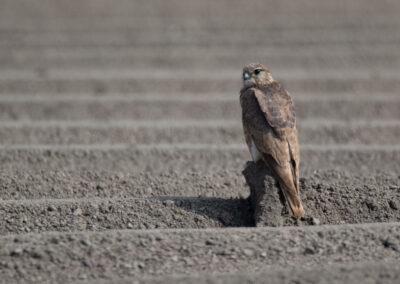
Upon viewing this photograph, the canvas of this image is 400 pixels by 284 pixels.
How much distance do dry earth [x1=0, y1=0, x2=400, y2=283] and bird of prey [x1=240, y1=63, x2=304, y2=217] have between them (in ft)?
1.10

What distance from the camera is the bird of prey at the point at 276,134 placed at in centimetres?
499

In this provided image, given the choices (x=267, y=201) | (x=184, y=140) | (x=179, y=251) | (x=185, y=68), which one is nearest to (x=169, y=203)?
(x=267, y=201)

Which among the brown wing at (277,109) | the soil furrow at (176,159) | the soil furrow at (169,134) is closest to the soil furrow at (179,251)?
the brown wing at (277,109)

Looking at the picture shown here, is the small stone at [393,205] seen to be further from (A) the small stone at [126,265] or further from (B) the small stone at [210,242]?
(A) the small stone at [126,265]

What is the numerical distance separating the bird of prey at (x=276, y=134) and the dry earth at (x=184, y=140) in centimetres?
33

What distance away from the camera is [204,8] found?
15930mm

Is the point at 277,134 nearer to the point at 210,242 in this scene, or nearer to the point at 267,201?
the point at 267,201

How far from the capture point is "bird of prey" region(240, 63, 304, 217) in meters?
4.99

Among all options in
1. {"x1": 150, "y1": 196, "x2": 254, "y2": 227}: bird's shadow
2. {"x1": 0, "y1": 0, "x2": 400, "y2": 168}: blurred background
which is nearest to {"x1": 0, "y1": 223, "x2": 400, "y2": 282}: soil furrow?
{"x1": 150, "y1": 196, "x2": 254, "y2": 227}: bird's shadow

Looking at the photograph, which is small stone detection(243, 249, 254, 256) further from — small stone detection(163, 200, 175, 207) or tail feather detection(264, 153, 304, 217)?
small stone detection(163, 200, 175, 207)

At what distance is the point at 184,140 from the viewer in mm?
8133

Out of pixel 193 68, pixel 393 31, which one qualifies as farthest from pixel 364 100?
pixel 393 31

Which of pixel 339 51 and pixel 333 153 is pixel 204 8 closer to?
pixel 339 51

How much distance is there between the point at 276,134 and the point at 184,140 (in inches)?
124
